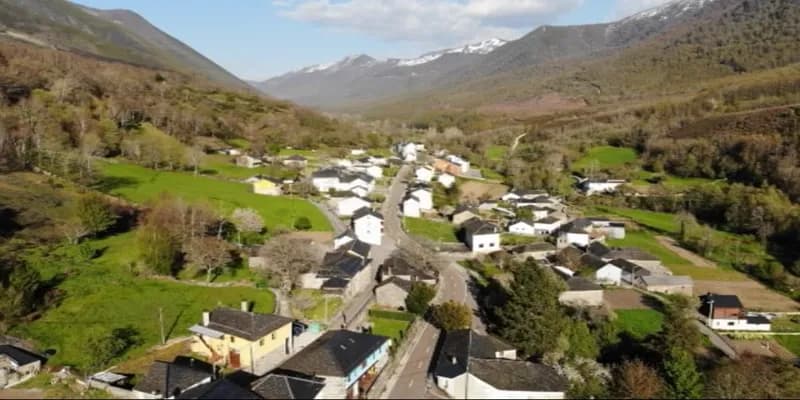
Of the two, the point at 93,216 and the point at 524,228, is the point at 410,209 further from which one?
the point at 93,216

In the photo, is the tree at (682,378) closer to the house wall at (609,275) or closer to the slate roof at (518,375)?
the slate roof at (518,375)

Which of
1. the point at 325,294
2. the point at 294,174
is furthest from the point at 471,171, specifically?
the point at 325,294

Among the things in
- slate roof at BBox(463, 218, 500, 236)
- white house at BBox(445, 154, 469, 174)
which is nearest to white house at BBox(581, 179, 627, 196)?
white house at BBox(445, 154, 469, 174)

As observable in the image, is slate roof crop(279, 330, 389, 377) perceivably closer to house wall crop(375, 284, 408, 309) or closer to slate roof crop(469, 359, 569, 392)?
slate roof crop(469, 359, 569, 392)

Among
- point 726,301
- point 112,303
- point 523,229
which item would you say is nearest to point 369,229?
point 523,229

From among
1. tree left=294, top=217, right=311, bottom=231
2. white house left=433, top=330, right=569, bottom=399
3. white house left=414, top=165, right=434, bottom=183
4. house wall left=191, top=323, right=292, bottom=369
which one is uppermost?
white house left=414, top=165, right=434, bottom=183

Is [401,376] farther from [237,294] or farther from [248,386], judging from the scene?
[237,294]

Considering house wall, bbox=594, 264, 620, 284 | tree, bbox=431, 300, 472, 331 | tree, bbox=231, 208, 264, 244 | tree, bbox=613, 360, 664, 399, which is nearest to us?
tree, bbox=613, 360, 664, 399

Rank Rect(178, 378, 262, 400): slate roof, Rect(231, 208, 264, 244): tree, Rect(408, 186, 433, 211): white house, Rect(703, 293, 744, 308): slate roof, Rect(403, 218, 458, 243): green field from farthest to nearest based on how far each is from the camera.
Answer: Rect(408, 186, 433, 211): white house, Rect(403, 218, 458, 243): green field, Rect(231, 208, 264, 244): tree, Rect(703, 293, 744, 308): slate roof, Rect(178, 378, 262, 400): slate roof
